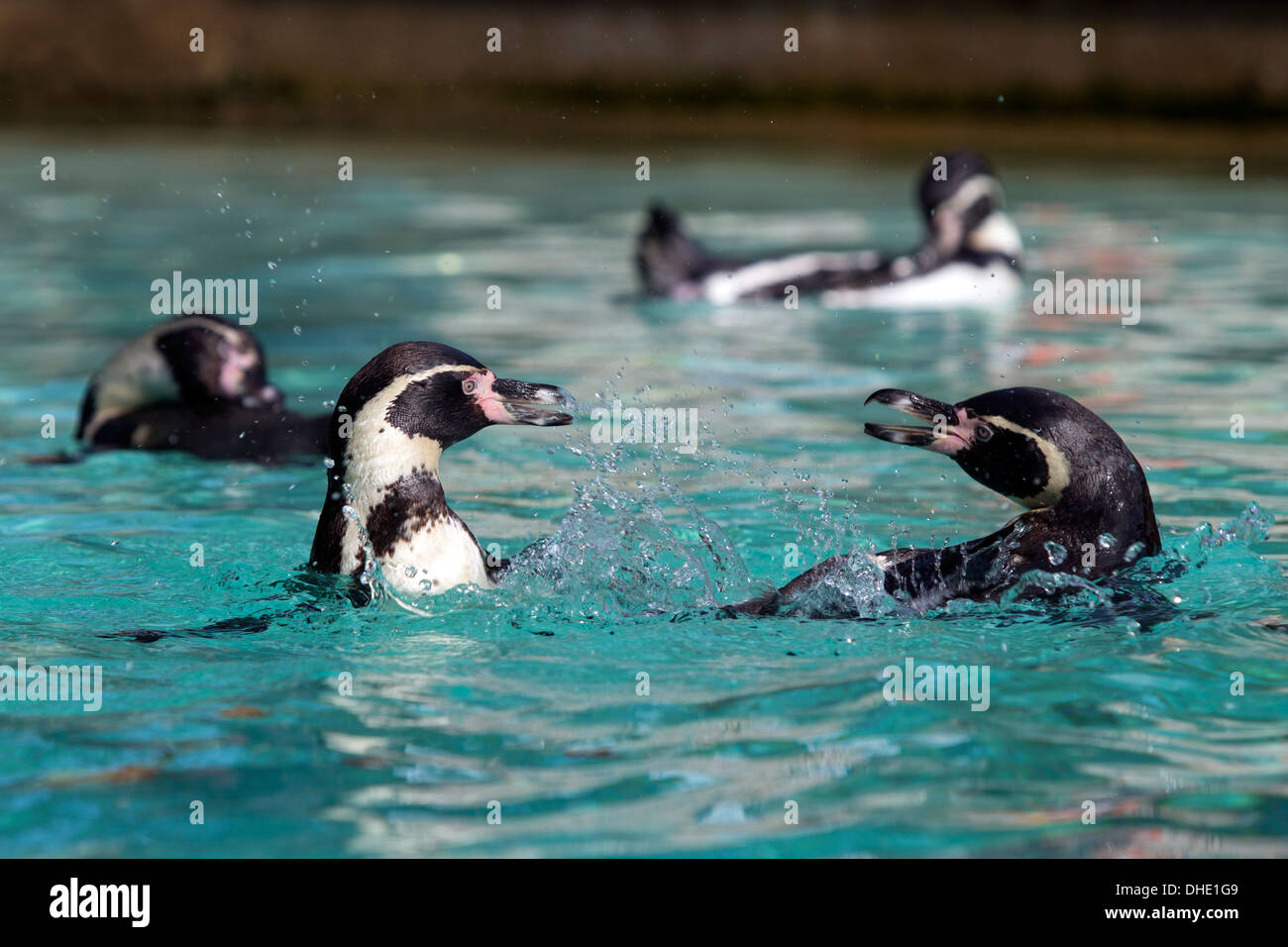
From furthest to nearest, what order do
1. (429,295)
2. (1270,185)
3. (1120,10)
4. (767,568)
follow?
(1120,10) < (1270,185) < (429,295) < (767,568)

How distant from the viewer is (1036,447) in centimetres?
485

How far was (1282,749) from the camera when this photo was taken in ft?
13.0

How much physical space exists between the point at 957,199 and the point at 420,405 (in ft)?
25.8

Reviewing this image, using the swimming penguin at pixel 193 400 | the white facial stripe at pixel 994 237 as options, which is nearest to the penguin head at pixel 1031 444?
the swimming penguin at pixel 193 400

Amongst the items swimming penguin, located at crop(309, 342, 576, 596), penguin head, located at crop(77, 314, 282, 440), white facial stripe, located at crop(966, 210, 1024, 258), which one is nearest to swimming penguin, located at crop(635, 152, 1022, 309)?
white facial stripe, located at crop(966, 210, 1024, 258)

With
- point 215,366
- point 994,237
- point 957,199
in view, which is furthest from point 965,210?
point 215,366

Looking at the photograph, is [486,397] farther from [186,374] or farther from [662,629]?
[186,374]

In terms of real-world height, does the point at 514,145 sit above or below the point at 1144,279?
above

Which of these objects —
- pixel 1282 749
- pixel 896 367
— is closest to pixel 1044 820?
pixel 1282 749

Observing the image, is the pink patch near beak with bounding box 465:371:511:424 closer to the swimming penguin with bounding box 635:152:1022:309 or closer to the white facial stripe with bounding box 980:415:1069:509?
the white facial stripe with bounding box 980:415:1069:509

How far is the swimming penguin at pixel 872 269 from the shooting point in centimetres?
1150

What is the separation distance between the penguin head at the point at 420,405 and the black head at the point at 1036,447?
994mm
